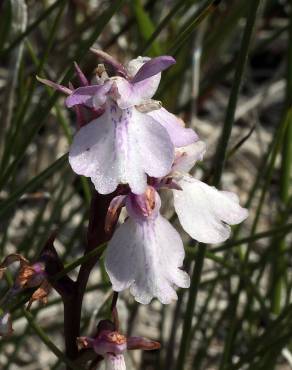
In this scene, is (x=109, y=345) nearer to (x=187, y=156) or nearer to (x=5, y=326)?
(x=5, y=326)


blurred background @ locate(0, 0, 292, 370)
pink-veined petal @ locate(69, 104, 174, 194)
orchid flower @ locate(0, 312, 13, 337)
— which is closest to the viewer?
pink-veined petal @ locate(69, 104, 174, 194)

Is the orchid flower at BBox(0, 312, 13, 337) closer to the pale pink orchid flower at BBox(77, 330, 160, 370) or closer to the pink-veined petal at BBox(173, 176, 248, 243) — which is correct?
the pale pink orchid flower at BBox(77, 330, 160, 370)

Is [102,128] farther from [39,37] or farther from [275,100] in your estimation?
[275,100]

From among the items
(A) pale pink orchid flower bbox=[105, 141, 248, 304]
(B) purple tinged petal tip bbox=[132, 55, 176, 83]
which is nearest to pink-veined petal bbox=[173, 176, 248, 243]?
(A) pale pink orchid flower bbox=[105, 141, 248, 304]

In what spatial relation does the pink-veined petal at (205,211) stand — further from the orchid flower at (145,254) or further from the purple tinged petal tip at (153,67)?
the purple tinged petal tip at (153,67)

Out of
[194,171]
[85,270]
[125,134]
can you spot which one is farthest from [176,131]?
[194,171]

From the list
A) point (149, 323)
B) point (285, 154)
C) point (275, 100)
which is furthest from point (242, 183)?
point (285, 154)

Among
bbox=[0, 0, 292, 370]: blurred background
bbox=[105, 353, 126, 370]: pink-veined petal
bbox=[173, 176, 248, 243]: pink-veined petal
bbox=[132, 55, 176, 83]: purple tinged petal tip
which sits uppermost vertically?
bbox=[132, 55, 176, 83]: purple tinged petal tip
